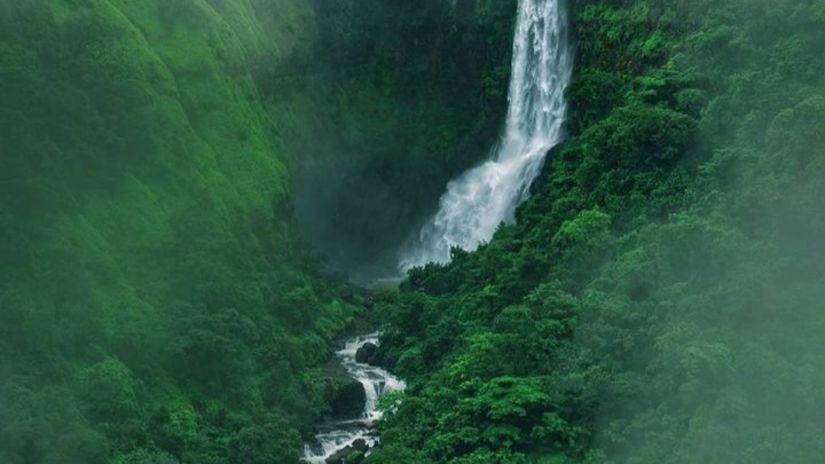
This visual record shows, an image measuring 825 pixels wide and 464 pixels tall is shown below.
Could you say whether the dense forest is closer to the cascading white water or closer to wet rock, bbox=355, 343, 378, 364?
wet rock, bbox=355, 343, 378, 364

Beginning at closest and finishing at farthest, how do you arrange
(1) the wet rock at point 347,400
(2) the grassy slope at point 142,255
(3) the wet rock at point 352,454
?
(2) the grassy slope at point 142,255 → (3) the wet rock at point 352,454 → (1) the wet rock at point 347,400

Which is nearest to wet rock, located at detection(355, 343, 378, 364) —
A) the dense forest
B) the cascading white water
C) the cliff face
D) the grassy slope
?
the dense forest

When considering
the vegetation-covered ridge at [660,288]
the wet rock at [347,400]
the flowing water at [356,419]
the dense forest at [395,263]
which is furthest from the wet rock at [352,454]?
the wet rock at [347,400]

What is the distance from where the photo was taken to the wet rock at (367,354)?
71287 mm

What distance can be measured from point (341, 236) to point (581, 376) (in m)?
35.8

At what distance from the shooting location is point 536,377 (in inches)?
2245

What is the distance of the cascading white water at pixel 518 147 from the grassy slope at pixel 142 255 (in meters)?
12.0

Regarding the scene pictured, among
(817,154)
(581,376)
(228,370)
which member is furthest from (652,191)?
(228,370)

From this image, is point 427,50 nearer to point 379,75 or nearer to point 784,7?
point 379,75

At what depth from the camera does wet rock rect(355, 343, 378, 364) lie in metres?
71.3

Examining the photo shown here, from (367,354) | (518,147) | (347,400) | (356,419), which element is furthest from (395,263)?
(356,419)

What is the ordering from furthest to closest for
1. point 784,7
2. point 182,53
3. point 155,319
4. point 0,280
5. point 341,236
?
point 341,236 → point 182,53 → point 784,7 → point 155,319 → point 0,280

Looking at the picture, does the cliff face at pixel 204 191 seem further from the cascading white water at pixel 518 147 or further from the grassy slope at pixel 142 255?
the cascading white water at pixel 518 147

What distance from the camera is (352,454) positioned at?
60000 mm
